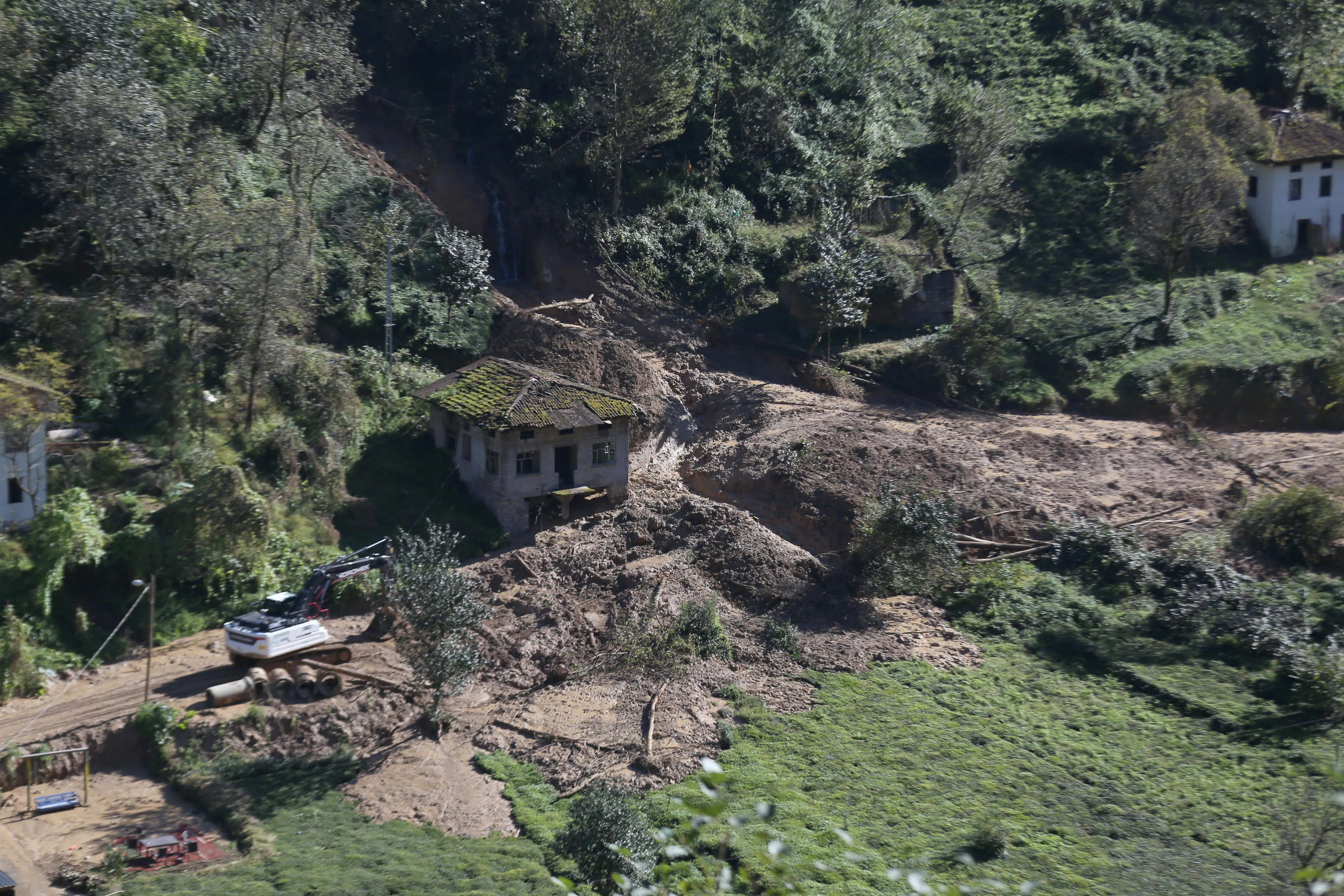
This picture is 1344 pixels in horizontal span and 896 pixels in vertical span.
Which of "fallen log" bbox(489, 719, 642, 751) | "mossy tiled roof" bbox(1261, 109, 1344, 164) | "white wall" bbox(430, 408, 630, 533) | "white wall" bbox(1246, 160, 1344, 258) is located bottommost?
"fallen log" bbox(489, 719, 642, 751)

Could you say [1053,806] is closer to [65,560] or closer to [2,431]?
[65,560]

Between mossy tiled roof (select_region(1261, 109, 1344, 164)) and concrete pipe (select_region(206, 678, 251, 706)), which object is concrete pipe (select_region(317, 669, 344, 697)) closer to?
concrete pipe (select_region(206, 678, 251, 706))

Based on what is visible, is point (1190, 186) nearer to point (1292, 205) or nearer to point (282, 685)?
point (1292, 205)

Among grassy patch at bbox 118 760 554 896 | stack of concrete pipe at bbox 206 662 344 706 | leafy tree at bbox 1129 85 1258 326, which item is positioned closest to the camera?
grassy patch at bbox 118 760 554 896

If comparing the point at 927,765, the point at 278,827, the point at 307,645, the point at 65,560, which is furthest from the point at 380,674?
the point at 927,765

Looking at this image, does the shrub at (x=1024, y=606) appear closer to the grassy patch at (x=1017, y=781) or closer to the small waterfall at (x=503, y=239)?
the grassy patch at (x=1017, y=781)

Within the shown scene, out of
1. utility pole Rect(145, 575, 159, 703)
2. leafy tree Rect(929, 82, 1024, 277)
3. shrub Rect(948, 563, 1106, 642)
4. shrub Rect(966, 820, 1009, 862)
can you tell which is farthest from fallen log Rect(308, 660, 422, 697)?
leafy tree Rect(929, 82, 1024, 277)
